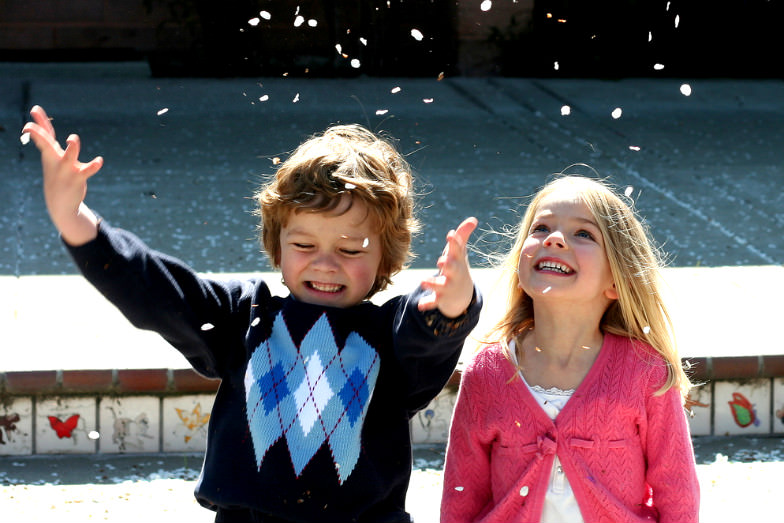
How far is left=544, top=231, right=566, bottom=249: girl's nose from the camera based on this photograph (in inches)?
77.0

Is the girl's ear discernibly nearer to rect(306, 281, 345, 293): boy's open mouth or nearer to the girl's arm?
the girl's arm

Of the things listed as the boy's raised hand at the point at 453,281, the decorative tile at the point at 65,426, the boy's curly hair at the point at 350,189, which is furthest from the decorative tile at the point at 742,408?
the boy's raised hand at the point at 453,281

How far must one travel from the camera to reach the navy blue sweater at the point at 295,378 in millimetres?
1679

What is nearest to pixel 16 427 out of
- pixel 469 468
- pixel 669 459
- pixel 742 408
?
pixel 469 468

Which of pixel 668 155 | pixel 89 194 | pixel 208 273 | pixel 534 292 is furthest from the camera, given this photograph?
pixel 668 155

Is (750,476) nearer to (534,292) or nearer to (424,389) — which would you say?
(534,292)

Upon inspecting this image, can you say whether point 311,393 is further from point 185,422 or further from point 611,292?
point 185,422

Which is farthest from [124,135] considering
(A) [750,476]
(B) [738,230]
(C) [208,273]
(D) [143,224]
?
(A) [750,476]

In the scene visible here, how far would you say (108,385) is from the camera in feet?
9.93

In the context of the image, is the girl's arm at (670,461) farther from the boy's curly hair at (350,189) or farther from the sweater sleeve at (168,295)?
the sweater sleeve at (168,295)

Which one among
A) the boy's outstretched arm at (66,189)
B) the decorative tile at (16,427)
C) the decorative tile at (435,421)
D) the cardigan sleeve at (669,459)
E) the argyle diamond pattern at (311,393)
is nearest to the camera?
the boy's outstretched arm at (66,189)

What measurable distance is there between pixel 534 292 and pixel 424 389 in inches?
12.2

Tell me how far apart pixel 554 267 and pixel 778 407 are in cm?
151

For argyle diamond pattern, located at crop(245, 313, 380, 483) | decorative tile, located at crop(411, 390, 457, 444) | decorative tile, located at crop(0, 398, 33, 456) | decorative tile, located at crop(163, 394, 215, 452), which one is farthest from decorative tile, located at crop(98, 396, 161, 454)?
argyle diamond pattern, located at crop(245, 313, 380, 483)
